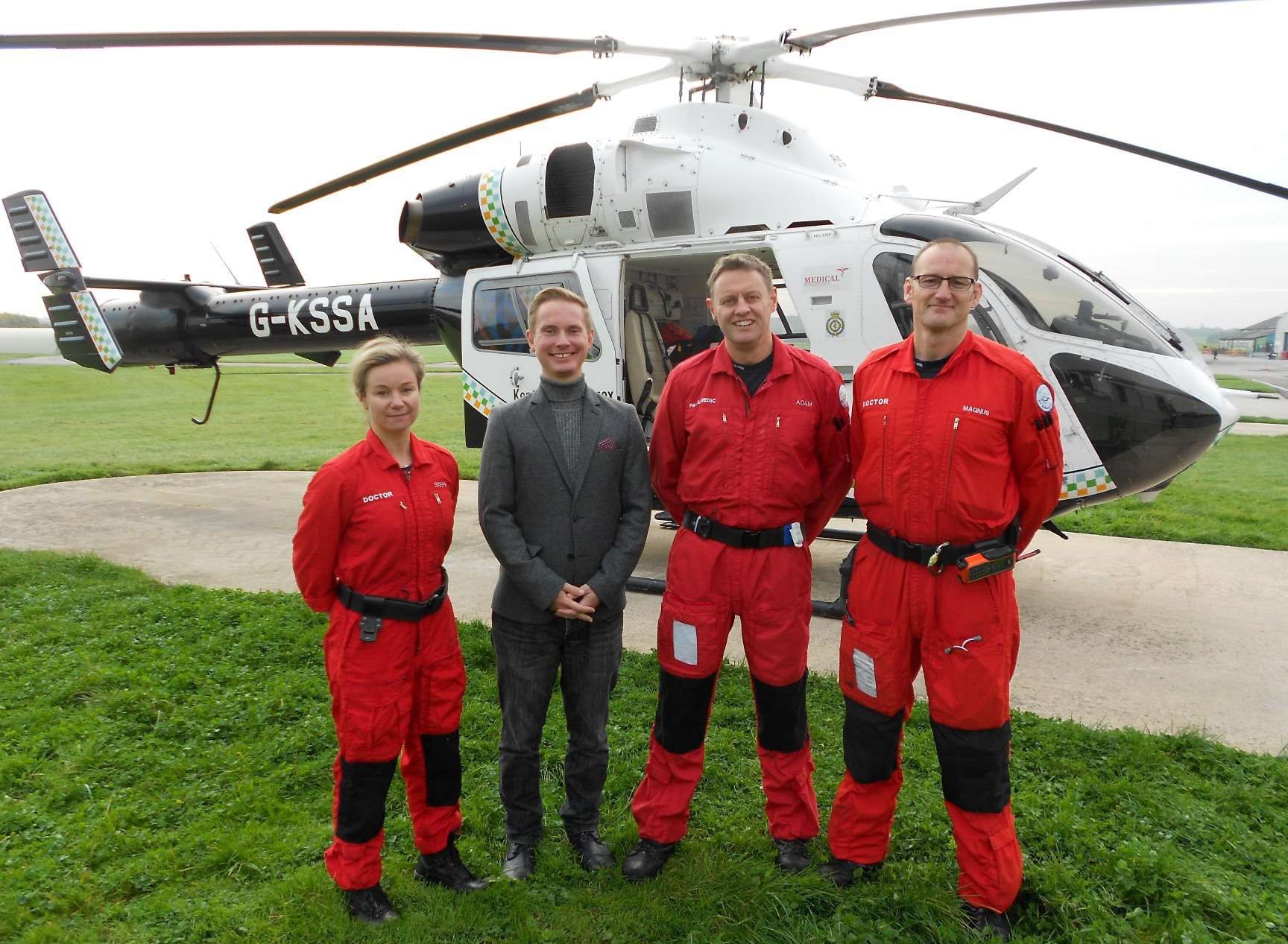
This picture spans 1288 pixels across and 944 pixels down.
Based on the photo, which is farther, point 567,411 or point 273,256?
point 273,256

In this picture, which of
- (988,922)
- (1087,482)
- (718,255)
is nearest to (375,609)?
(988,922)

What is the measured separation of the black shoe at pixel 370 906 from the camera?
2430 mm

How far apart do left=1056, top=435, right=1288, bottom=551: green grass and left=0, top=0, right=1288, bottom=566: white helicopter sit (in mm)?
1519

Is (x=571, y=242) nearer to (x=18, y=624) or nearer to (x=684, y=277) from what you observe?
(x=684, y=277)

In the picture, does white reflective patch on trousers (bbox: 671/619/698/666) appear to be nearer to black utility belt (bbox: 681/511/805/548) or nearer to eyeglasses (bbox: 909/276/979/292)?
black utility belt (bbox: 681/511/805/548)

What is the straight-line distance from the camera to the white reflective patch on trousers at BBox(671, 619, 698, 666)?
2666mm

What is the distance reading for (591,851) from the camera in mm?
2738

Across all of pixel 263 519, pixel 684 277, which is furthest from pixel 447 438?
pixel 684 277

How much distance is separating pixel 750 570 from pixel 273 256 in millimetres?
7685

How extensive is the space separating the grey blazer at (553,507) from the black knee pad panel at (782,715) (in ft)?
1.99

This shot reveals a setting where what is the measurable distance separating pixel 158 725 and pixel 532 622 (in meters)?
2.21

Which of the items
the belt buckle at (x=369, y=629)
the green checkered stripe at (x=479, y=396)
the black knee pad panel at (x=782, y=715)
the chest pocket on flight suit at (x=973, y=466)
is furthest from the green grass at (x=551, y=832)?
the green checkered stripe at (x=479, y=396)

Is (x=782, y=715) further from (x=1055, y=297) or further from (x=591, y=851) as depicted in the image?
(x=1055, y=297)

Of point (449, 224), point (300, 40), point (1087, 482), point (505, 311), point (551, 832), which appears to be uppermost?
point (300, 40)
